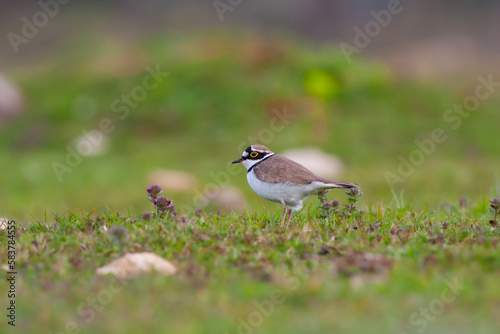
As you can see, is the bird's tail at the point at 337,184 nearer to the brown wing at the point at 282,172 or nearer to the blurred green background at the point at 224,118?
the brown wing at the point at 282,172

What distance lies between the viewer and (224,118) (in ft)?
71.8

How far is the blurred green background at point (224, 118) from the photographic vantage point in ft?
60.2

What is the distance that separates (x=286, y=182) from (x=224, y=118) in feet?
44.3

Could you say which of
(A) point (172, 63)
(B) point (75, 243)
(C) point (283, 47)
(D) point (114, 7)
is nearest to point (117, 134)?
(A) point (172, 63)

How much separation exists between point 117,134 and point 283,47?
6325 mm

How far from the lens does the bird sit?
8.52m

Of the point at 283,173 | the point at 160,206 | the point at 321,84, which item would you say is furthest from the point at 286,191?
the point at 321,84

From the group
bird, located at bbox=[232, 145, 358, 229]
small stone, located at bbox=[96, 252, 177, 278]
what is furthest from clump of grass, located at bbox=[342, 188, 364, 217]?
small stone, located at bbox=[96, 252, 177, 278]

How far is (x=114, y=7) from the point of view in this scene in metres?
38.9

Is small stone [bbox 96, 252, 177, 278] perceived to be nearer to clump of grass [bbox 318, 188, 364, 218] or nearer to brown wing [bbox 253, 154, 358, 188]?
brown wing [bbox 253, 154, 358, 188]

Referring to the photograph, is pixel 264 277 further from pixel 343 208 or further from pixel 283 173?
pixel 343 208

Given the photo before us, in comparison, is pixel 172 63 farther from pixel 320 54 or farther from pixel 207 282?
pixel 207 282

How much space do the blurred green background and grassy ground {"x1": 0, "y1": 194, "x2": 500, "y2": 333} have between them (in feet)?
28.2

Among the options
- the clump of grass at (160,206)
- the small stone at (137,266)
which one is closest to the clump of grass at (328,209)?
the clump of grass at (160,206)
